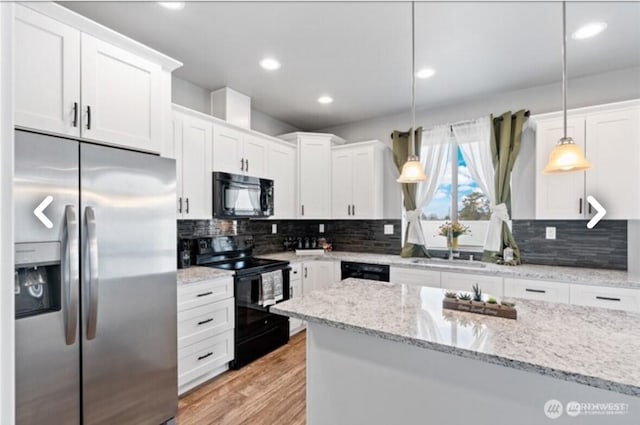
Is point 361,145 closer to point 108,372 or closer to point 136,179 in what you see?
point 136,179

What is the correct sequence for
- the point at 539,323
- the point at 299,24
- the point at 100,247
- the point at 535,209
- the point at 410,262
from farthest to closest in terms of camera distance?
the point at 410,262, the point at 535,209, the point at 299,24, the point at 100,247, the point at 539,323

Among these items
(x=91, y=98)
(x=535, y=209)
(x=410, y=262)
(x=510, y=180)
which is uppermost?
(x=91, y=98)

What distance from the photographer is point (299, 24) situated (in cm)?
216

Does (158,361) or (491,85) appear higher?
(491,85)

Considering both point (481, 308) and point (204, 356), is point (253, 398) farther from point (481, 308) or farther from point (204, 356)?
point (481, 308)

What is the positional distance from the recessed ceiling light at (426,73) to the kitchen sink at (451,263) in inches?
74.8

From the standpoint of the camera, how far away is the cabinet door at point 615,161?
253cm

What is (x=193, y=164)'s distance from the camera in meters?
2.77

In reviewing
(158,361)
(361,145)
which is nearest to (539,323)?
(158,361)

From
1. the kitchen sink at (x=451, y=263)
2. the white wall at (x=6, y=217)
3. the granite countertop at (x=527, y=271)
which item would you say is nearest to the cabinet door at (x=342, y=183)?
the granite countertop at (x=527, y=271)

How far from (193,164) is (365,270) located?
2.16m

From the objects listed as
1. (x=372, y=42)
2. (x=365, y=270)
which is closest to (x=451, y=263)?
(x=365, y=270)

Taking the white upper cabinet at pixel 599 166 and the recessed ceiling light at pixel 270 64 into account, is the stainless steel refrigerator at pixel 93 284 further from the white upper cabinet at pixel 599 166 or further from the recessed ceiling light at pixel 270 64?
the white upper cabinet at pixel 599 166

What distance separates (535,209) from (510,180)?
384 mm
